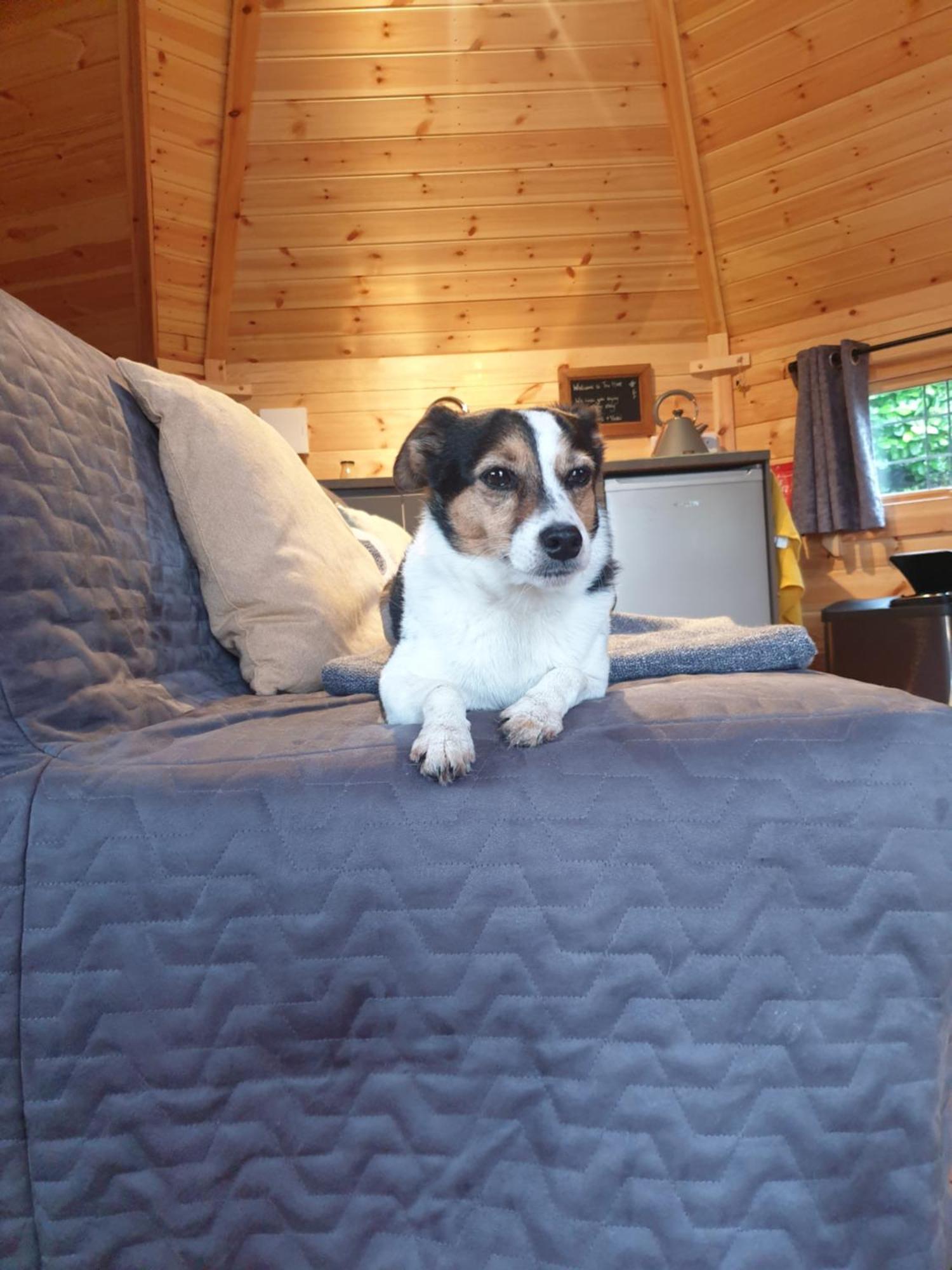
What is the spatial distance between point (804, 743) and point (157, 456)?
104cm

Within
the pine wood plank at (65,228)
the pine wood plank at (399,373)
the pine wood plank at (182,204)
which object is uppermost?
the pine wood plank at (182,204)

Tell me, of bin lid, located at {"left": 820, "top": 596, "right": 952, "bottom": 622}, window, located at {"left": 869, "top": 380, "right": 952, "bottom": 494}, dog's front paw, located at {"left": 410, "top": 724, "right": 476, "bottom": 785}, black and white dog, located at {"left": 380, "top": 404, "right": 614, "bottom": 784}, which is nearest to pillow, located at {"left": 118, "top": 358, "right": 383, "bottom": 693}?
black and white dog, located at {"left": 380, "top": 404, "right": 614, "bottom": 784}

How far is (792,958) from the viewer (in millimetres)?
783

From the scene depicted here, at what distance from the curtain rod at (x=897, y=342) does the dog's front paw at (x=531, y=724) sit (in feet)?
12.8

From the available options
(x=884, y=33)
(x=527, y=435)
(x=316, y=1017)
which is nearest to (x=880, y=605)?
(x=884, y=33)

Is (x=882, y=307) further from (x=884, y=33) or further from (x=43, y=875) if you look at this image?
(x=43, y=875)

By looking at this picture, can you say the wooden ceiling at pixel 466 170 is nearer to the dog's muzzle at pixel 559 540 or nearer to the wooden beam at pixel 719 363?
the wooden beam at pixel 719 363

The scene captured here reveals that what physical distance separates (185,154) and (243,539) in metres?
3.21

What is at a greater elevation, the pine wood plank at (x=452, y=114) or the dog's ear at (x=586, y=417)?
the pine wood plank at (x=452, y=114)

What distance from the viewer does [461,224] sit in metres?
4.32

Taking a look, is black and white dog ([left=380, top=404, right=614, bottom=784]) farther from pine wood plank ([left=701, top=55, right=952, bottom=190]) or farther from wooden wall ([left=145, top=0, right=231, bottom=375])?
pine wood plank ([left=701, top=55, right=952, bottom=190])

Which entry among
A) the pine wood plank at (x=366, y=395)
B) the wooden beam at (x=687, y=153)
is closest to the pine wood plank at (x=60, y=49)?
the pine wood plank at (x=366, y=395)

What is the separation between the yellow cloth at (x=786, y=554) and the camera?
3643 mm

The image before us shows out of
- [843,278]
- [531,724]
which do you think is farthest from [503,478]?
[843,278]
